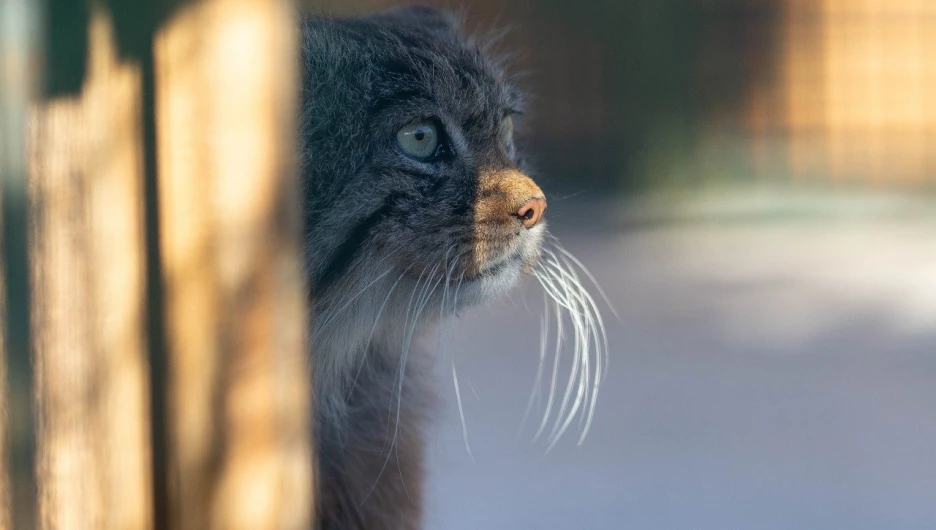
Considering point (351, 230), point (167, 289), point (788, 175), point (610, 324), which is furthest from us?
point (788, 175)

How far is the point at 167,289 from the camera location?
122 cm

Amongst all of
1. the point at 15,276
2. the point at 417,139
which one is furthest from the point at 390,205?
the point at 15,276

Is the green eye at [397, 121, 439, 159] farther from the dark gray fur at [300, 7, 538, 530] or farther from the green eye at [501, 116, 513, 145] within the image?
the green eye at [501, 116, 513, 145]

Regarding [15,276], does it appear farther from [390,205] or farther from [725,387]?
[725,387]

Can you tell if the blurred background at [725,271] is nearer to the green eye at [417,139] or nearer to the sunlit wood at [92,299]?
the green eye at [417,139]

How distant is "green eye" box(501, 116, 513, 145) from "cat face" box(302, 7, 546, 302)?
0.42 ft

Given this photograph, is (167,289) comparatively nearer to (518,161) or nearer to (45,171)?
(45,171)

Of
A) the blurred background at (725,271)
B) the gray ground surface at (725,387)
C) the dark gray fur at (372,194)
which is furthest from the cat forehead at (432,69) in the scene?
the gray ground surface at (725,387)

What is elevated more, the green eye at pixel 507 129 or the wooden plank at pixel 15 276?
the green eye at pixel 507 129

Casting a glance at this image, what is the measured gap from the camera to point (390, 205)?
1805 mm

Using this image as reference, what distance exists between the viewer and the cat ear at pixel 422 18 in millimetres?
2068

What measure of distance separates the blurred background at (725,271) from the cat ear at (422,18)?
5.6 inches

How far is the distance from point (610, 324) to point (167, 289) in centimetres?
345

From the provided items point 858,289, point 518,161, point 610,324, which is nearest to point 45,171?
point 518,161
